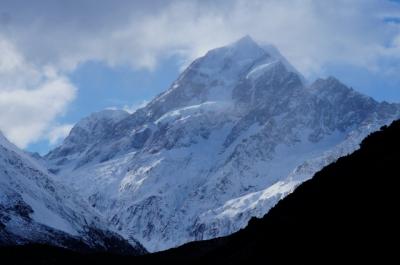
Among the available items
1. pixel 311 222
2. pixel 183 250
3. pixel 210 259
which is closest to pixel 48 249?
pixel 183 250

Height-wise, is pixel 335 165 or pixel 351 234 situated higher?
pixel 335 165

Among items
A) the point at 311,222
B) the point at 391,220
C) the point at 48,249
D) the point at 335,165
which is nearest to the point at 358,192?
the point at 311,222

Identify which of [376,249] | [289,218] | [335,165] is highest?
[335,165]

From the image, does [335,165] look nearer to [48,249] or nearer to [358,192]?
[358,192]

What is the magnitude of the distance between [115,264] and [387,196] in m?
88.6

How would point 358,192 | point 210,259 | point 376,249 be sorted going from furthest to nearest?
point 210,259, point 358,192, point 376,249

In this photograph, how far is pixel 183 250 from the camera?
585ft

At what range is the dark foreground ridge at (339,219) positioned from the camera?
266 feet

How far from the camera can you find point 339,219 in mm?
91562

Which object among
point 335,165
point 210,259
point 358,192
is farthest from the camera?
point 210,259

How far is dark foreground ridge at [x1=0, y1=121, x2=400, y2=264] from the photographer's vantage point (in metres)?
81.1

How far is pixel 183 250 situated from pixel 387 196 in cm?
9663

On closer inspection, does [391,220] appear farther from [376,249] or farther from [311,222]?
[311,222]

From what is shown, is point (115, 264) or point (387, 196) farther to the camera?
point (115, 264)
